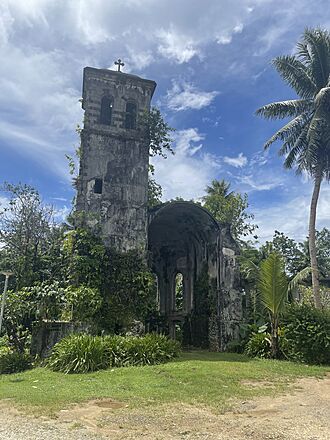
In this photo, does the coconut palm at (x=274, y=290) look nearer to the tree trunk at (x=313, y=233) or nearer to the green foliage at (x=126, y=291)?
the tree trunk at (x=313, y=233)

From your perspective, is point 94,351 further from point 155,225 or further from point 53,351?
point 155,225

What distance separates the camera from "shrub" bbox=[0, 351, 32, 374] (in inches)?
488

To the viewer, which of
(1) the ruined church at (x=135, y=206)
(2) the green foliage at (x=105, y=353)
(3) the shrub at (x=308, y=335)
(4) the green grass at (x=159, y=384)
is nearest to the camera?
(4) the green grass at (x=159, y=384)

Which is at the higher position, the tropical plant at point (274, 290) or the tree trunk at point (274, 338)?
the tropical plant at point (274, 290)

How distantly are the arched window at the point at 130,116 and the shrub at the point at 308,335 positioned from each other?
10338 mm

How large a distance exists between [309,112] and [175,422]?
1640cm

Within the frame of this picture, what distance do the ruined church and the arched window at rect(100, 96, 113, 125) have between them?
43mm

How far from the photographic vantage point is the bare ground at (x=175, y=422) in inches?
220

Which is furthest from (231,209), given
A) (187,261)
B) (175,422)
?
(175,422)

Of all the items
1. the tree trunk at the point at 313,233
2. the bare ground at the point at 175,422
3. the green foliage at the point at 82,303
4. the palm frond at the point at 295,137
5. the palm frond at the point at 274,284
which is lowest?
the bare ground at the point at 175,422

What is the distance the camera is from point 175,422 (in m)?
6.25

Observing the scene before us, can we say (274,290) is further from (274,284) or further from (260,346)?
(260,346)

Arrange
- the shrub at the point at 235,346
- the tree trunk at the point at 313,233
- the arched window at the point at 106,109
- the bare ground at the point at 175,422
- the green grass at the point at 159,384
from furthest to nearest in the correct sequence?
the arched window at the point at 106,109 < the tree trunk at the point at 313,233 < the shrub at the point at 235,346 < the green grass at the point at 159,384 < the bare ground at the point at 175,422

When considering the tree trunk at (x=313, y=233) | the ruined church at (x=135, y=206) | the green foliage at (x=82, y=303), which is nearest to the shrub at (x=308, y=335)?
the tree trunk at (x=313, y=233)
